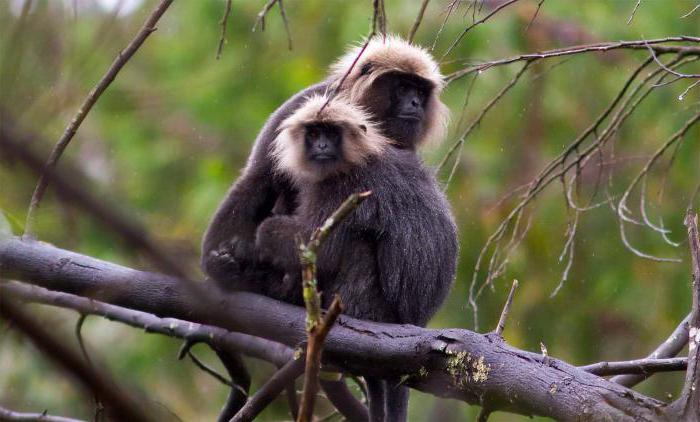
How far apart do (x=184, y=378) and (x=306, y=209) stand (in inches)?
185

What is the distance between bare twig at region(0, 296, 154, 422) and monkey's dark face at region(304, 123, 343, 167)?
3020mm

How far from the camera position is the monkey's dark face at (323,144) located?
379 centimetres

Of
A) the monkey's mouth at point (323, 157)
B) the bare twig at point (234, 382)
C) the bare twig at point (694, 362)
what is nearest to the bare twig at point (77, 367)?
the bare twig at point (694, 362)

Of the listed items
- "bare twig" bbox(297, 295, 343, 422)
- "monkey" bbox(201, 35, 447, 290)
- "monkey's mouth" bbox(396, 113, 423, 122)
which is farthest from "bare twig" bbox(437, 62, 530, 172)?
"bare twig" bbox(297, 295, 343, 422)

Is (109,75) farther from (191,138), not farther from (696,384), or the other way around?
(191,138)

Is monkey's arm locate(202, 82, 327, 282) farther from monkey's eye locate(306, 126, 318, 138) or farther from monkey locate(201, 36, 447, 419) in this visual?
monkey's eye locate(306, 126, 318, 138)

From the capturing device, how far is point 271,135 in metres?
4.26

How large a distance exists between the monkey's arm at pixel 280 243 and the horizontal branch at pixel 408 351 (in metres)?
0.29

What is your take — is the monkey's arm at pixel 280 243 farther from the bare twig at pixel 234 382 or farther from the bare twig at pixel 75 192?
the bare twig at pixel 75 192

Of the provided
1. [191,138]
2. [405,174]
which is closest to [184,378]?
[191,138]

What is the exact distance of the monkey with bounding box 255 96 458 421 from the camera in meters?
3.65

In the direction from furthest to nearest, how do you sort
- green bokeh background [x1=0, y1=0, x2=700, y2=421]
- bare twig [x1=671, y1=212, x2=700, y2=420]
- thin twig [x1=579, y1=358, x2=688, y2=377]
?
1. green bokeh background [x1=0, y1=0, x2=700, y2=421]
2. thin twig [x1=579, y1=358, x2=688, y2=377]
3. bare twig [x1=671, y1=212, x2=700, y2=420]

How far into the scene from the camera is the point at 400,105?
4.48 meters

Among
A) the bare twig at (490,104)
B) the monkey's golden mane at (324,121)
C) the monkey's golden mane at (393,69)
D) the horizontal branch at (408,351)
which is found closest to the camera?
the horizontal branch at (408,351)
